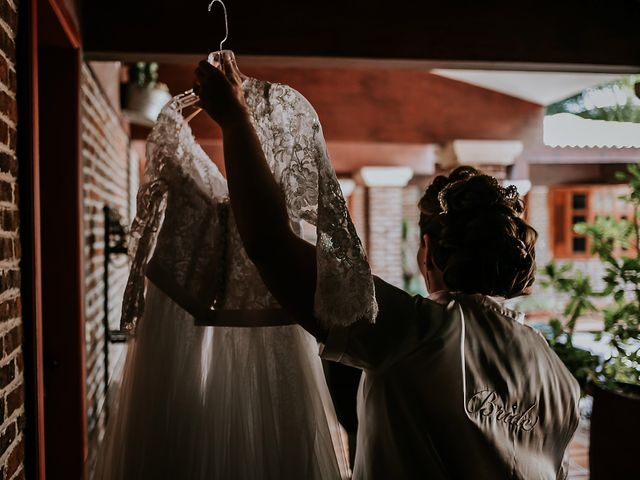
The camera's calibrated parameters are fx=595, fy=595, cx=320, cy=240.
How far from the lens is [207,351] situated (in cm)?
121

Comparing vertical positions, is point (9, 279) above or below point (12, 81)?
below

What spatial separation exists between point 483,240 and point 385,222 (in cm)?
615

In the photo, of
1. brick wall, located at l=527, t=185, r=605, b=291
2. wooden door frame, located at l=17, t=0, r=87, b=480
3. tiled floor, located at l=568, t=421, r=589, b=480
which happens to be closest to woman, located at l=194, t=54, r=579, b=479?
wooden door frame, located at l=17, t=0, r=87, b=480

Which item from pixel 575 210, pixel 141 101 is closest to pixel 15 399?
pixel 141 101

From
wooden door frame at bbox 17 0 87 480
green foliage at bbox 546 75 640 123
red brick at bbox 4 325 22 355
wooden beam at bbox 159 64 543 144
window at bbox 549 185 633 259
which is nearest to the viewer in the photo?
red brick at bbox 4 325 22 355

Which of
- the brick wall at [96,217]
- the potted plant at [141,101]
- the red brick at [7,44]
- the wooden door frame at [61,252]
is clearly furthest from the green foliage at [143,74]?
the red brick at [7,44]

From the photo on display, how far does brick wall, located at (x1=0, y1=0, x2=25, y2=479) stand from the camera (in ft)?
3.95

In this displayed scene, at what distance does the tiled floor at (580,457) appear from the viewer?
327 cm

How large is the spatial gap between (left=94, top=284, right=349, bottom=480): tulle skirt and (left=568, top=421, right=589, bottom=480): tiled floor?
8.63 feet

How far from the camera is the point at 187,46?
7.90 feet

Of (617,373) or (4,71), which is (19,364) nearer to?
(4,71)

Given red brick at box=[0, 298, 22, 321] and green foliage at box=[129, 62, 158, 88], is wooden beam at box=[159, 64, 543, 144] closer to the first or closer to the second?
green foliage at box=[129, 62, 158, 88]

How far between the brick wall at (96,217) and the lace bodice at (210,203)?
1.17 m

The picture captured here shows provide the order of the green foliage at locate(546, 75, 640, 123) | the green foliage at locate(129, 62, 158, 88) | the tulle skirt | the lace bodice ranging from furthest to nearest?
the green foliage at locate(546, 75, 640, 123) < the green foliage at locate(129, 62, 158, 88) < the tulle skirt < the lace bodice
